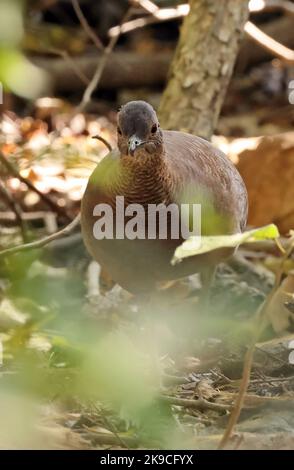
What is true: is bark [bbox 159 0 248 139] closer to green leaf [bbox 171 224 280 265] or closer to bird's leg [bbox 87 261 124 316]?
bird's leg [bbox 87 261 124 316]

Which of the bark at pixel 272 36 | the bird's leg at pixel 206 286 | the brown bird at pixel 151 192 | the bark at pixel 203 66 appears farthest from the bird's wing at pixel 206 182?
the bark at pixel 272 36

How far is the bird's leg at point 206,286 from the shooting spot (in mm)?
4535

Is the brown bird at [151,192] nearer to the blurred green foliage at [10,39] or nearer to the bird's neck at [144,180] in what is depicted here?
the bird's neck at [144,180]

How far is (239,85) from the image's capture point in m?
8.55

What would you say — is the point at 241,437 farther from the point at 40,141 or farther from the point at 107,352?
the point at 40,141

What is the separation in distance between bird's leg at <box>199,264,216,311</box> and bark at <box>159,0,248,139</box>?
890mm

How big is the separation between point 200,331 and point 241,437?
155 cm

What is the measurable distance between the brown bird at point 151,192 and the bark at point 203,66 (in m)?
1.28

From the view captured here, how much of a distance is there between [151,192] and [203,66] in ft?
6.33

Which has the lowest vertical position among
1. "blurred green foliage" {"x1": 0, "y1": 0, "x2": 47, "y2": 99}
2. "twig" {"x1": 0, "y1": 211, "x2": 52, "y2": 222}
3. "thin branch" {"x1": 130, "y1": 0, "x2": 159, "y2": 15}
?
"blurred green foliage" {"x1": 0, "y1": 0, "x2": 47, "y2": 99}

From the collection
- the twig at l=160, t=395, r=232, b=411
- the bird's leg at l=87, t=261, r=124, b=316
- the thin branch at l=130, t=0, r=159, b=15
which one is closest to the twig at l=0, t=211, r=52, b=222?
the bird's leg at l=87, t=261, r=124, b=316

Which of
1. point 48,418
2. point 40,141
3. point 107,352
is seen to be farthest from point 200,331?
point 40,141

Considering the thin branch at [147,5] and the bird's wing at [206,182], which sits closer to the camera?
the bird's wing at [206,182]

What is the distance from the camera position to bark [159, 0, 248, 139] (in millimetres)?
5102
